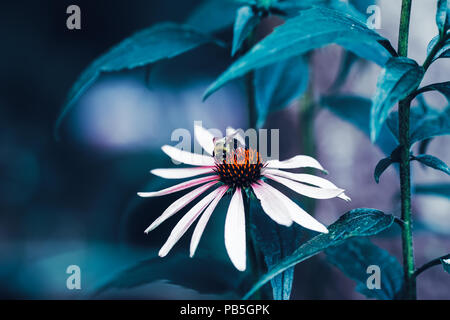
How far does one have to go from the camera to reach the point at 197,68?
33.0 inches

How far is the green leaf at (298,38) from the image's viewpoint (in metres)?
0.19

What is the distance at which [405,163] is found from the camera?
265mm

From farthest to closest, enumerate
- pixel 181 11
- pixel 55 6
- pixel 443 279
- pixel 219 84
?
1. pixel 181 11
2. pixel 55 6
3. pixel 443 279
4. pixel 219 84

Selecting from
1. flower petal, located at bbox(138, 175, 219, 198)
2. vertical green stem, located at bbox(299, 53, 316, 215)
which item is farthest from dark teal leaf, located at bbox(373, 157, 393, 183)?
vertical green stem, located at bbox(299, 53, 316, 215)

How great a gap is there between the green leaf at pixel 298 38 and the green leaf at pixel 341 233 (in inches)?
3.9

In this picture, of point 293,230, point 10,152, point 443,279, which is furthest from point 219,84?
point 10,152

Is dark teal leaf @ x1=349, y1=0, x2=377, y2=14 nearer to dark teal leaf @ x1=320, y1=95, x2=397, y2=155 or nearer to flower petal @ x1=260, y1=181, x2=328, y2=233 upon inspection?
dark teal leaf @ x1=320, y1=95, x2=397, y2=155

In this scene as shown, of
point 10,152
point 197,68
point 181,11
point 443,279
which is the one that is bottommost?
point 443,279

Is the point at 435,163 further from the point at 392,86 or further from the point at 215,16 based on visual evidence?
the point at 215,16

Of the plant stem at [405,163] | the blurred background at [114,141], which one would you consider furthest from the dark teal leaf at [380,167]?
the blurred background at [114,141]

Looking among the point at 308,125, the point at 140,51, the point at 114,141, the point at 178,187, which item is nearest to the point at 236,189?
the point at 178,187

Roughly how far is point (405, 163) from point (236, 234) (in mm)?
121
